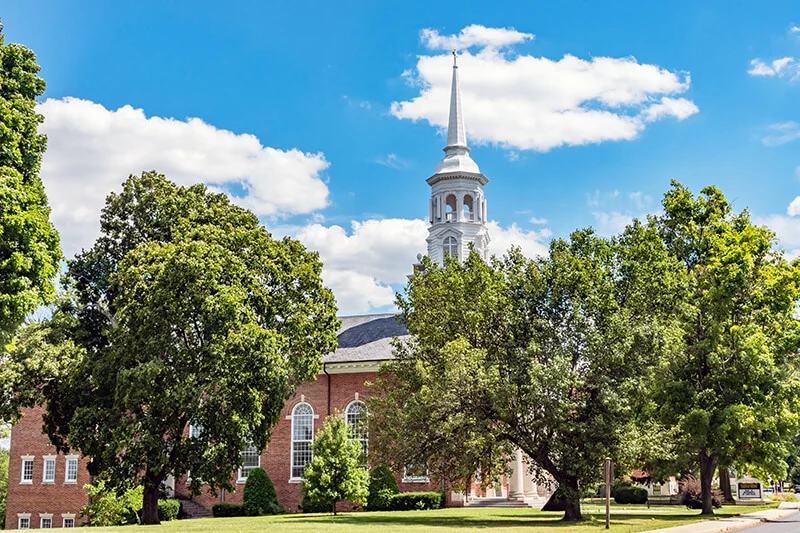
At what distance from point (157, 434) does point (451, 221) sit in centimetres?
3153

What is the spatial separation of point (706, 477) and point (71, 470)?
33.9 m

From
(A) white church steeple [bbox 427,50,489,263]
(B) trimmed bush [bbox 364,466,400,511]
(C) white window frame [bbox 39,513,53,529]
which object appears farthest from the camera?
(A) white church steeple [bbox 427,50,489,263]

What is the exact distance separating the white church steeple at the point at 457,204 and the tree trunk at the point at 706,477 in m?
23.5

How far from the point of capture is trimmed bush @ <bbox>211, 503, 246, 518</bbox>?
42312mm

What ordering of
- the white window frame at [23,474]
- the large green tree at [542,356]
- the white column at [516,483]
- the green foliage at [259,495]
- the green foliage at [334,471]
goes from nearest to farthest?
1. the large green tree at [542,356]
2. the green foliage at [334,471]
3. the green foliage at [259,495]
4. the white column at [516,483]
5. the white window frame at [23,474]

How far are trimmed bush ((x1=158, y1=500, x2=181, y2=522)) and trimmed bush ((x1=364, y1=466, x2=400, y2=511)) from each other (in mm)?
9310

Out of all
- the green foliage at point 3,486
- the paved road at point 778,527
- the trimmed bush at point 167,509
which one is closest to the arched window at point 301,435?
the trimmed bush at point 167,509

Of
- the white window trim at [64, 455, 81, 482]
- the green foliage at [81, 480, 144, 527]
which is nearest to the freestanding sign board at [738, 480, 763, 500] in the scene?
the green foliage at [81, 480, 144, 527]

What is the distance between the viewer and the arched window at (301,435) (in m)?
45.7

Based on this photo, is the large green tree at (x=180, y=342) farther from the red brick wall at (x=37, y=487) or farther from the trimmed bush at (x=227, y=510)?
the red brick wall at (x=37, y=487)

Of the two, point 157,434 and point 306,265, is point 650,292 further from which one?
point 157,434

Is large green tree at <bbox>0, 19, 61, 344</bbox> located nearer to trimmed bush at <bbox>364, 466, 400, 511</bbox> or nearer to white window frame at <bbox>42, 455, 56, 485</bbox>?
trimmed bush at <bbox>364, 466, 400, 511</bbox>

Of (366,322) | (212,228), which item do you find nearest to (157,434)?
(212,228)

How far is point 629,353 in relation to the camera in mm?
27953
